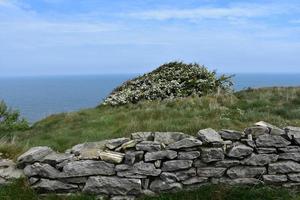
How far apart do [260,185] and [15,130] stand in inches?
445

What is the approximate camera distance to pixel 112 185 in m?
9.29

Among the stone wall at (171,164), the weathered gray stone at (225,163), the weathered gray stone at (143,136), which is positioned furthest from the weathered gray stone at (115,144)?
the weathered gray stone at (225,163)

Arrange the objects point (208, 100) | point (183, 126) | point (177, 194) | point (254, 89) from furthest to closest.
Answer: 1. point (254, 89)
2. point (208, 100)
3. point (183, 126)
4. point (177, 194)

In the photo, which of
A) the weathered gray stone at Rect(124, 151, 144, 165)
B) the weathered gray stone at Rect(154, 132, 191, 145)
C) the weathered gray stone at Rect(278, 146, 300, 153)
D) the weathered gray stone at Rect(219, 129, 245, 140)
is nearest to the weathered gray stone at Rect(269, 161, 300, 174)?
the weathered gray stone at Rect(278, 146, 300, 153)

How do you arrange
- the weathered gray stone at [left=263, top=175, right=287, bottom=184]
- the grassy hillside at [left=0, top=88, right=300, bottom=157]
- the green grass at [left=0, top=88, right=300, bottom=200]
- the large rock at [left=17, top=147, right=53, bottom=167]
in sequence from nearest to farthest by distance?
the green grass at [left=0, top=88, right=300, bottom=200]
the weathered gray stone at [left=263, top=175, right=287, bottom=184]
the large rock at [left=17, top=147, right=53, bottom=167]
the grassy hillside at [left=0, top=88, right=300, bottom=157]

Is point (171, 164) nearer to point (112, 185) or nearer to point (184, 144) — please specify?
point (184, 144)

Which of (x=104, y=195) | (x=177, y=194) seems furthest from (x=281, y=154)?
(x=104, y=195)

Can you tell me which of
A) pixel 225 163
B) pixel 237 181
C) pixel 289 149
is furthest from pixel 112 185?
pixel 289 149

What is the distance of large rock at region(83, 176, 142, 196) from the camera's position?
9.29m

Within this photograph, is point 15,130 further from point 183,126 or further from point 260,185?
point 260,185

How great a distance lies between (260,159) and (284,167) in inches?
18.5

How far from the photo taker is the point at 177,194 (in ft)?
30.4

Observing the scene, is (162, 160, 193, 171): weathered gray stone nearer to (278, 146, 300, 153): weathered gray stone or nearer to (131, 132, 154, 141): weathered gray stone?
(131, 132, 154, 141): weathered gray stone

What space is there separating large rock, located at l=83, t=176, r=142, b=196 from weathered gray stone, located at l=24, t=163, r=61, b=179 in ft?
2.20
